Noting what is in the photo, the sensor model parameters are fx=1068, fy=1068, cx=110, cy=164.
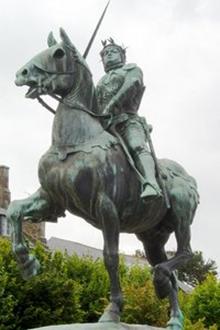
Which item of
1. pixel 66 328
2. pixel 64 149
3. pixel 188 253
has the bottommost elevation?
pixel 66 328

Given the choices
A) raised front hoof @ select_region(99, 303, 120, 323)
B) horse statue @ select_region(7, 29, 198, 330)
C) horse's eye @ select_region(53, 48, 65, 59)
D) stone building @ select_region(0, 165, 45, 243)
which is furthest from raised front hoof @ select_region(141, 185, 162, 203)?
stone building @ select_region(0, 165, 45, 243)

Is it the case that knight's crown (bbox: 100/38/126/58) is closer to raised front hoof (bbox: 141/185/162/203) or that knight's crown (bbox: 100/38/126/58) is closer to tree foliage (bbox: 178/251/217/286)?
raised front hoof (bbox: 141/185/162/203)

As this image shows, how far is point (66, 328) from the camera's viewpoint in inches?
516

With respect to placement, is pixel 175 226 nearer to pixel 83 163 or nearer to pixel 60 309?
pixel 83 163

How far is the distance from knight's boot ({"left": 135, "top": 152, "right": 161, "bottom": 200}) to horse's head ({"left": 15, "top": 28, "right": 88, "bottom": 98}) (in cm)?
132

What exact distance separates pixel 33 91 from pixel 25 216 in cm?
161

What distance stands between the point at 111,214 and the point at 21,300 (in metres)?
22.0

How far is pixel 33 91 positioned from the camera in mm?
13742

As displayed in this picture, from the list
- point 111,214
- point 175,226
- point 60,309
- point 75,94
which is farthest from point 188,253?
point 60,309

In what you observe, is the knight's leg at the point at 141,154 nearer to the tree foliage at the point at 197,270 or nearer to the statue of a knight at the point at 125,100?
the statue of a knight at the point at 125,100

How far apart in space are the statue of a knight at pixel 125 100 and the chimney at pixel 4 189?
185 ft

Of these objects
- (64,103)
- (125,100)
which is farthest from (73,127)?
(125,100)

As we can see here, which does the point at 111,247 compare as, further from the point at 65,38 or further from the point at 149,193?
the point at 65,38

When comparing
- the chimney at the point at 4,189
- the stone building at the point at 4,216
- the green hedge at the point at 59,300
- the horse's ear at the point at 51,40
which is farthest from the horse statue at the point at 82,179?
the chimney at the point at 4,189
